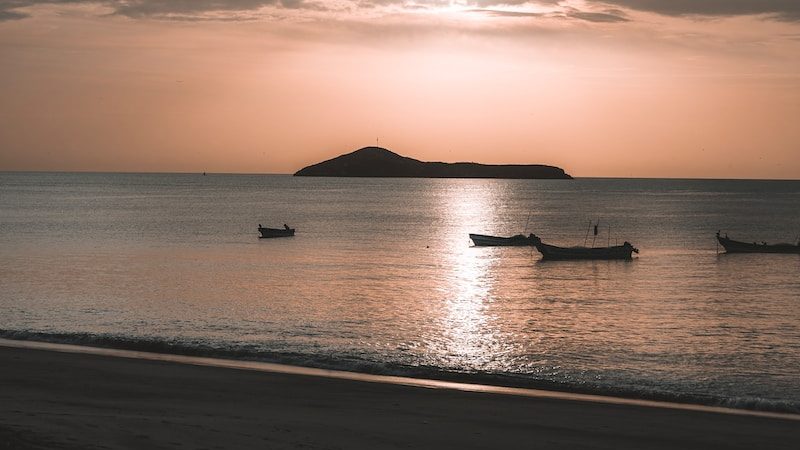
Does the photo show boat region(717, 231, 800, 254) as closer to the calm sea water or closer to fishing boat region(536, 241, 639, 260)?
the calm sea water

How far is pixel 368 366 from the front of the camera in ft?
74.8

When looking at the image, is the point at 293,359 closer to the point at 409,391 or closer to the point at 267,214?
the point at 409,391

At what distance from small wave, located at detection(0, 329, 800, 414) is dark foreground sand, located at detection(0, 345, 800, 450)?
1.83m

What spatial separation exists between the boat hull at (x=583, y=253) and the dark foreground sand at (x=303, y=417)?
151 ft

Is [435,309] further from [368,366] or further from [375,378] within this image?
[375,378]

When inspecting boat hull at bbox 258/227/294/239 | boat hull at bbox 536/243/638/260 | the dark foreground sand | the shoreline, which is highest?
the dark foreground sand

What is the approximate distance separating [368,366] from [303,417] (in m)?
6.88

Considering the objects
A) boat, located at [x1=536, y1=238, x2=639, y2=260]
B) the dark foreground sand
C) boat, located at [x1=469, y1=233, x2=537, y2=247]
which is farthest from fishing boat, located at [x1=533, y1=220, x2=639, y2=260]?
the dark foreground sand

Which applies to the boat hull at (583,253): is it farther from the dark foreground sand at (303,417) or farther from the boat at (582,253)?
the dark foreground sand at (303,417)

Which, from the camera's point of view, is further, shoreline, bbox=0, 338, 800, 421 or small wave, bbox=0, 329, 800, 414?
small wave, bbox=0, 329, 800, 414

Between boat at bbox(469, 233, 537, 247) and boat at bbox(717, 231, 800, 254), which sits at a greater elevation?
boat at bbox(717, 231, 800, 254)

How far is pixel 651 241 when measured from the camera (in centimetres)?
8444

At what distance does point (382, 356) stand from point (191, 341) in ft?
19.5

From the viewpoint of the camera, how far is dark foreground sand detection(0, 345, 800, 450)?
1393 cm
